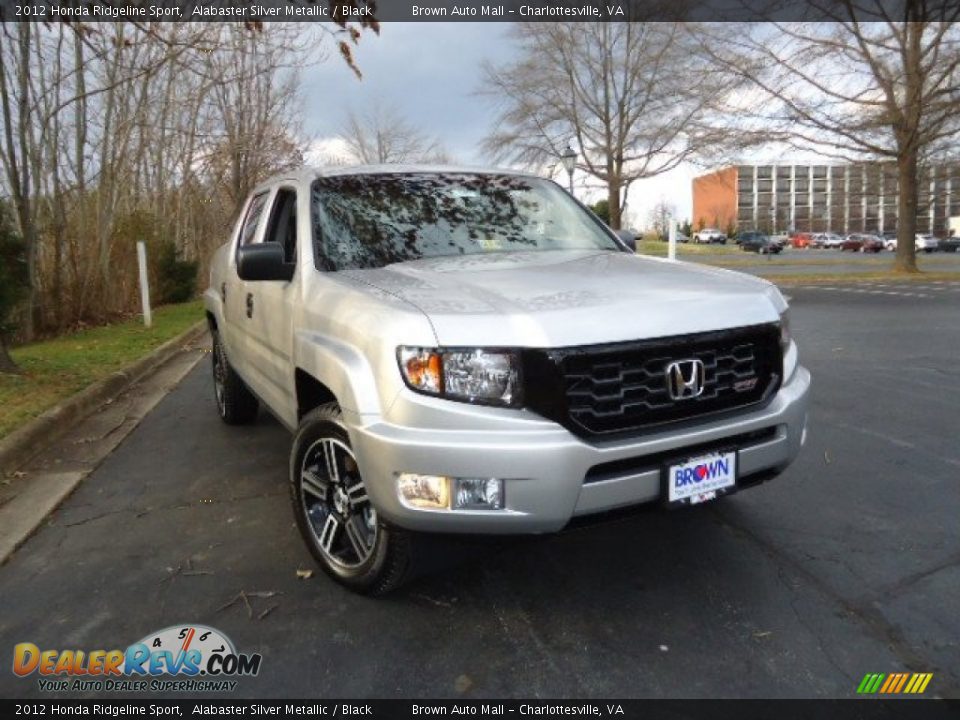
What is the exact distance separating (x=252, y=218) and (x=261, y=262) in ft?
5.58

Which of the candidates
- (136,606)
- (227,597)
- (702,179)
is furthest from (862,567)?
(702,179)

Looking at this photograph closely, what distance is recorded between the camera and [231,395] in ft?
17.9

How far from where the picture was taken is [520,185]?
424cm

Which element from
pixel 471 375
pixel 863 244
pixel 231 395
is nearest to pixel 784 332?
pixel 471 375

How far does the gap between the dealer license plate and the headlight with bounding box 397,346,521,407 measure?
2.19 feet

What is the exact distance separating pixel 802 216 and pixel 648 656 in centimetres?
13352

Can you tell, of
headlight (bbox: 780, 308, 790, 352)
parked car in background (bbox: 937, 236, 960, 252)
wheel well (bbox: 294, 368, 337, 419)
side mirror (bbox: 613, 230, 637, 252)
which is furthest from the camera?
parked car in background (bbox: 937, 236, 960, 252)

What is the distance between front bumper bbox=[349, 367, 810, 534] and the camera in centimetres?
230

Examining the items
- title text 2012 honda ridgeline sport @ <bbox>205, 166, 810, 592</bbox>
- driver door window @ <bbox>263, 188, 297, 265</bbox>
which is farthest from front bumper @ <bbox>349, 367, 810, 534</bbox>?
driver door window @ <bbox>263, 188, 297, 265</bbox>

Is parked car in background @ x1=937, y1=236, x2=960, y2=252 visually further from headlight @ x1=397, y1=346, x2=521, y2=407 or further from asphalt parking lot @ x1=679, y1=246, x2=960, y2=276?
headlight @ x1=397, y1=346, x2=521, y2=407

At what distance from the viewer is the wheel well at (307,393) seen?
3.18 m

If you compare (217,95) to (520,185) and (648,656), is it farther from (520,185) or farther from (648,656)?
(648,656)
